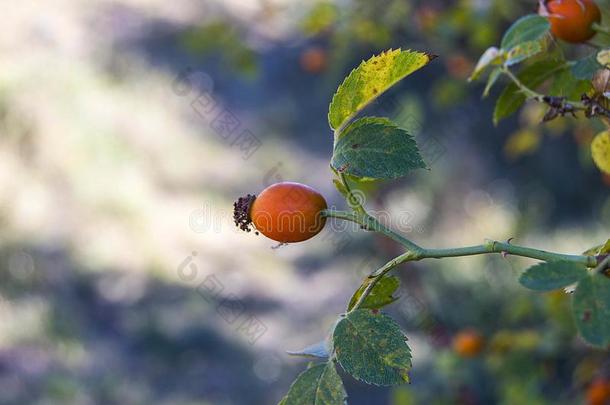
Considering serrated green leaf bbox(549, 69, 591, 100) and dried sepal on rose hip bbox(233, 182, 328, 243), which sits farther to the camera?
serrated green leaf bbox(549, 69, 591, 100)

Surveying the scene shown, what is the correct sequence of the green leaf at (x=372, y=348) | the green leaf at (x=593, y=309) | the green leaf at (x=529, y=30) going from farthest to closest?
1. the green leaf at (x=529, y=30)
2. the green leaf at (x=372, y=348)
3. the green leaf at (x=593, y=309)

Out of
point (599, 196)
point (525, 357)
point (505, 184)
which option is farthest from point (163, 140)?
point (525, 357)

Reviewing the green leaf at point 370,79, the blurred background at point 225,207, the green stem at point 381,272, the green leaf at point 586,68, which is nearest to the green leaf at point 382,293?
the green stem at point 381,272

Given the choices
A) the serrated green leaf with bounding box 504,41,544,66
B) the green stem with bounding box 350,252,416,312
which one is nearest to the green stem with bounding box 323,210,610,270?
the green stem with bounding box 350,252,416,312

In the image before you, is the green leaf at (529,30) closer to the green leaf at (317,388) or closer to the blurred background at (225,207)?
the green leaf at (317,388)

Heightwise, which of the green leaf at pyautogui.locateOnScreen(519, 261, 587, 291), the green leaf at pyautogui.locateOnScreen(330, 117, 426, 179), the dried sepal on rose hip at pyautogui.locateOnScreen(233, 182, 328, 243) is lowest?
the green leaf at pyautogui.locateOnScreen(519, 261, 587, 291)

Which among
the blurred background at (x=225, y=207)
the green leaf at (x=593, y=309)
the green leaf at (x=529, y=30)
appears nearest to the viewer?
the green leaf at (x=593, y=309)

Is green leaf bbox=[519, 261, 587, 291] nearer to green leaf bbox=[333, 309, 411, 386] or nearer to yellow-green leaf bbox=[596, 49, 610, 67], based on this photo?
green leaf bbox=[333, 309, 411, 386]
